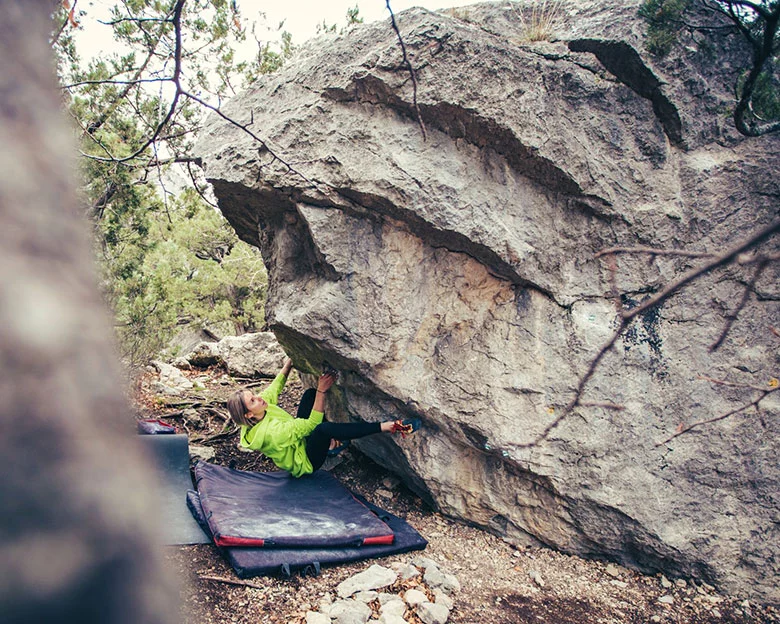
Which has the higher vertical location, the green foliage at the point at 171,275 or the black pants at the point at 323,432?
the green foliage at the point at 171,275

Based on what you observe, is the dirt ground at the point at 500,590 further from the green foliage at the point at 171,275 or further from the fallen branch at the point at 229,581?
the green foliage at the point at 171,275

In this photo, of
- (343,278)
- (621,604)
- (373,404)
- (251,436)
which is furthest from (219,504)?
(621,604)

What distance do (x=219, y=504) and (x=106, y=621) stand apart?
11.5 feet

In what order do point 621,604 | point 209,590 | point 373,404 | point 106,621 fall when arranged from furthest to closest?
point 373,404
point 621,604
point 209,590
point 106,621

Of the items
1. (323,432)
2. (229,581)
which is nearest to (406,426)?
(323,432)

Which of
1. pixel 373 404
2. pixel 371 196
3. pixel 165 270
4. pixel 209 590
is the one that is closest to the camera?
pixel 209 590

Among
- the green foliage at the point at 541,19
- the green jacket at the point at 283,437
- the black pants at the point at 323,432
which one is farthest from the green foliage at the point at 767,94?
the green jacket at the point at 283,437

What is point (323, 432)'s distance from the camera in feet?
12.7

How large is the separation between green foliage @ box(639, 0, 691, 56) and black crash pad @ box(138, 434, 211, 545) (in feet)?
12.4

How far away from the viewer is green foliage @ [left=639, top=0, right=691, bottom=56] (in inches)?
119

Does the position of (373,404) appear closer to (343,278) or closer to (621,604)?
(343,278)

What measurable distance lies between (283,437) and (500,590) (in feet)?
5.81

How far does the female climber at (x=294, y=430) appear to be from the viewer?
3775 millimetres

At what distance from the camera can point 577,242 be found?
3.48 m
